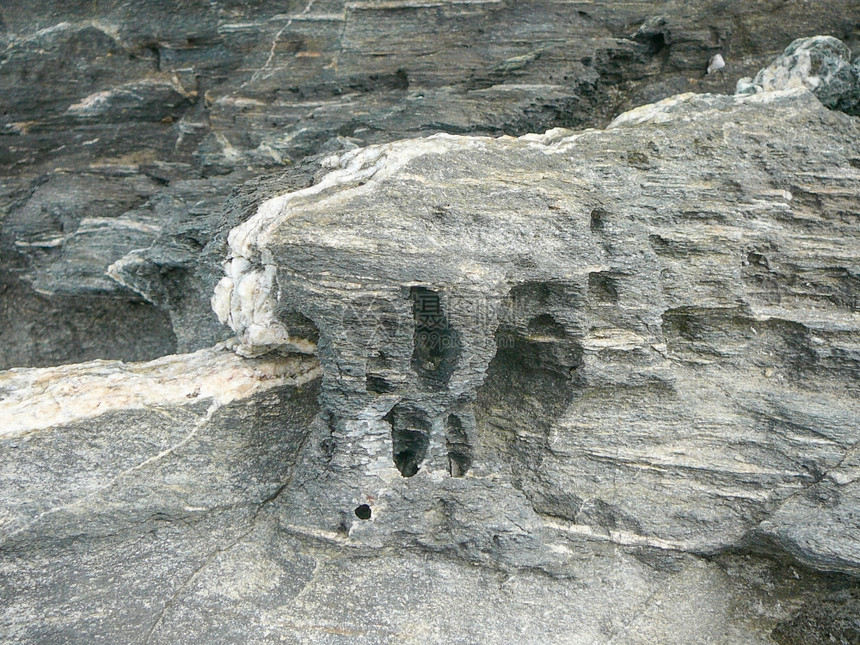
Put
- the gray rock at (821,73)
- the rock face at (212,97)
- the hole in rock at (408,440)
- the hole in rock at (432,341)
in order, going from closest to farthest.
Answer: the hole in rock at (432,341) → the hole in rock at (408,440) → the gray rock at (821,73) → the rock face at (212,97)

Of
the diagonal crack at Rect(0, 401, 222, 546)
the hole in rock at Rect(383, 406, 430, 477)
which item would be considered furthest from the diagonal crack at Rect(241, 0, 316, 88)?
the hole in rock at Rect(383, 406, 430, 477)

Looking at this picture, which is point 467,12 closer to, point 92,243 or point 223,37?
point 223,37

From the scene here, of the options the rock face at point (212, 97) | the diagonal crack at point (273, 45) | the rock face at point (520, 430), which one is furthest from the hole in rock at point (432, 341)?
the diagonal crack at point (273, 45)

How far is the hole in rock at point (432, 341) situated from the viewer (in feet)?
14.9

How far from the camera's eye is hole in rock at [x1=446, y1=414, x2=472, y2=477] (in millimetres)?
4984

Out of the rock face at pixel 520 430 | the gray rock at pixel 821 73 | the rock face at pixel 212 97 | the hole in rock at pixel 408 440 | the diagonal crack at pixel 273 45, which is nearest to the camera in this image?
the rock face at pixel 520 430

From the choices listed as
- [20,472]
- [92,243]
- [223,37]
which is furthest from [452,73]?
[20,472]

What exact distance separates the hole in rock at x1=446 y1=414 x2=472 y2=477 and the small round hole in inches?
22.5

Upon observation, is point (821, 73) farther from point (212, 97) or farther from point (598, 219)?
point (212, 97)

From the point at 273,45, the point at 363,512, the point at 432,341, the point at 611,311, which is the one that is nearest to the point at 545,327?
the point at 611,311

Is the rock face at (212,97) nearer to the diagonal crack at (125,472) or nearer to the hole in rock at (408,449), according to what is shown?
the diagonal crack at (125,472)

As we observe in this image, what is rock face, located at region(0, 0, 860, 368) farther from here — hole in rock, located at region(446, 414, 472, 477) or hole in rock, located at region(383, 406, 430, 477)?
hole in rock, located at region(446, 414, 472, 477)

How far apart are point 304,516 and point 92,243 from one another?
10.1 feet

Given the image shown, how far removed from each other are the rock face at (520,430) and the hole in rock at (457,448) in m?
0.02
